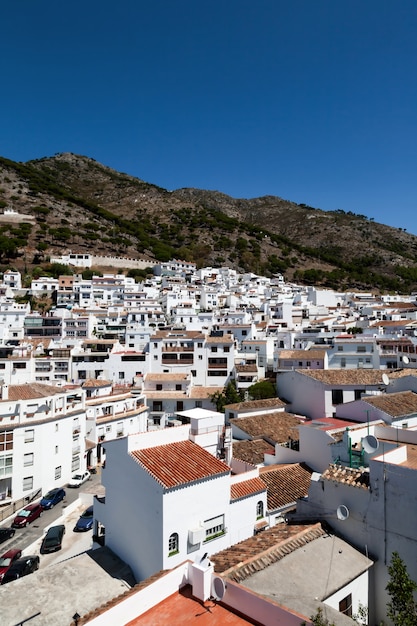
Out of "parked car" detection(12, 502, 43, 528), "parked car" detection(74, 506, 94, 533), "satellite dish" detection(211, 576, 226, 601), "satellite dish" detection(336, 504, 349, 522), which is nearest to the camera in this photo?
"satellite dish" detection(211, 576, 226, 601)

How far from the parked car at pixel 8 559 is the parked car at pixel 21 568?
0.48m

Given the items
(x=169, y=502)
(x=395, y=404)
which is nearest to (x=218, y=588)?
(x=169, y=502)

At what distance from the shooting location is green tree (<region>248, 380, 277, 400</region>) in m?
35.2

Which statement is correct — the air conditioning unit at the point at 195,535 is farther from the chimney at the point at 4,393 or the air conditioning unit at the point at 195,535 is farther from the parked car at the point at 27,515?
the chimney at the point at 4,393

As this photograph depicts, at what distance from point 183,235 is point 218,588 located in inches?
4727

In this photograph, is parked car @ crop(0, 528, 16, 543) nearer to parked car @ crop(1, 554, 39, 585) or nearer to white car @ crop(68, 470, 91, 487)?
parked car @ crop(1, 554, 39, 585)

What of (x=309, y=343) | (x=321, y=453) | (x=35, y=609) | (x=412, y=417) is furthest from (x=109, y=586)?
(x=309, y=343)

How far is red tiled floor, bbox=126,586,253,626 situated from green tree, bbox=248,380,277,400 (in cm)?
2853

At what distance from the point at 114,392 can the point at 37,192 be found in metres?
104

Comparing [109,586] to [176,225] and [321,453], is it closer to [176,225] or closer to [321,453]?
[321,453]

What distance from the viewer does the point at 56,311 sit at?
59.0 m

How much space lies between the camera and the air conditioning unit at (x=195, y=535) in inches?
434

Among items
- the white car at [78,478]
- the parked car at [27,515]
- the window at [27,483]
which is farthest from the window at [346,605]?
the white car at [78,478]

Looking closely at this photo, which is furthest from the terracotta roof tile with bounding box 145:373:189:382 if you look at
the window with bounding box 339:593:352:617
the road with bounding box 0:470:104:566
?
the window with bounding box 339:593:352:617
